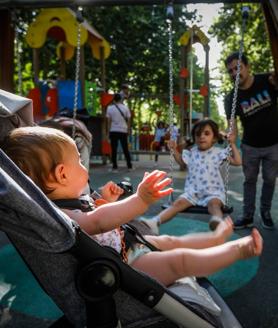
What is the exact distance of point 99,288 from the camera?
1121mm

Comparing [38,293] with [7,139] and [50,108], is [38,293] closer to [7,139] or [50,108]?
[7,139]

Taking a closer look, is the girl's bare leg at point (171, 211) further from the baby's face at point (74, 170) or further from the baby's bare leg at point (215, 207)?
the baby's face at point (74, 170)

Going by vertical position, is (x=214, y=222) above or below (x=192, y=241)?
below

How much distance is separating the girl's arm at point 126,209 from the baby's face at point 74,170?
0.48ft

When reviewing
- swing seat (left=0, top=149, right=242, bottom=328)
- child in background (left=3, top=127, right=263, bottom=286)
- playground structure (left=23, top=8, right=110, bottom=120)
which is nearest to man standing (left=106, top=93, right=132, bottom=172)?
playground structure (left=23, top=8, right=110, bottom=120)

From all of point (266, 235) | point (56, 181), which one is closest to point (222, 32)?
point (266, 235)

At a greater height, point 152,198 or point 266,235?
point 152,198

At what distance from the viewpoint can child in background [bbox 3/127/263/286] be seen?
1.37m

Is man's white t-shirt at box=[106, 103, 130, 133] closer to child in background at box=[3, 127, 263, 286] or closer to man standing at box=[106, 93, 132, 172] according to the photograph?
man standing at box=[106, 93, 132, 172]

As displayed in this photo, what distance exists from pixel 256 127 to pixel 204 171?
0.66 metres

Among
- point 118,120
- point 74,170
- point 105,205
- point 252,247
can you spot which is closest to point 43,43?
point 118,120

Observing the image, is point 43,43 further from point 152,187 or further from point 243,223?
point 152,187

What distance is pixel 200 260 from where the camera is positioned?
4.98ft

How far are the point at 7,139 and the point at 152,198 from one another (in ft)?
1.82
